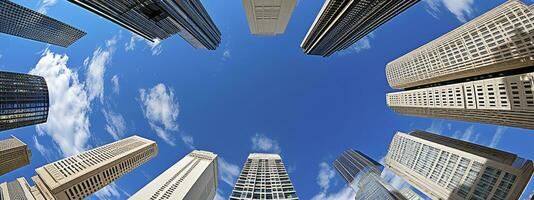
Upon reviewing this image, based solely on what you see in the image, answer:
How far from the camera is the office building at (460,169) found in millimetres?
89562

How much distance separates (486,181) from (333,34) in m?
106

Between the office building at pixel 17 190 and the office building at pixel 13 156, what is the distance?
1583 centimetres

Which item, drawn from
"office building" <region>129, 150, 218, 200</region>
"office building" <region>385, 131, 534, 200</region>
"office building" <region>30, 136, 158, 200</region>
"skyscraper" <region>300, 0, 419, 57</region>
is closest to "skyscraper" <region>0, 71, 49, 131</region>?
"office building" <region>30, 136, 158, 200</region>

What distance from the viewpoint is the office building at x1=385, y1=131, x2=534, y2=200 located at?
89.6 meters

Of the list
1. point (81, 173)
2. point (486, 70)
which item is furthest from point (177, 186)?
point (486, 70)

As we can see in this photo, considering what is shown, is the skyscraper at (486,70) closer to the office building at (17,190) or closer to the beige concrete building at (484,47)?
the beige concrete building at (484,47)

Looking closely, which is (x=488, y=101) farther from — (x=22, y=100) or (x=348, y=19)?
(x=22, y=100)

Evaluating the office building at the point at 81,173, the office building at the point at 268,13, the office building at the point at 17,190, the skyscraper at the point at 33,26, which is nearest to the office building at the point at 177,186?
the office building at the point at 81,173

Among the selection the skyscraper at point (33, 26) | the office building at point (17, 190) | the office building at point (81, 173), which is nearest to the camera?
the office building at point (81, 173)

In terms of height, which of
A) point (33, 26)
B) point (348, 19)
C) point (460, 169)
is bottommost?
point (460, 169)

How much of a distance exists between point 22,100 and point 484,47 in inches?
9242

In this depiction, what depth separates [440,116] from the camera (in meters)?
129

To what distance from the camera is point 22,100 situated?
134875mm

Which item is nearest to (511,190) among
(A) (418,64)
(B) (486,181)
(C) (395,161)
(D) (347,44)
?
(B) (486,181)
